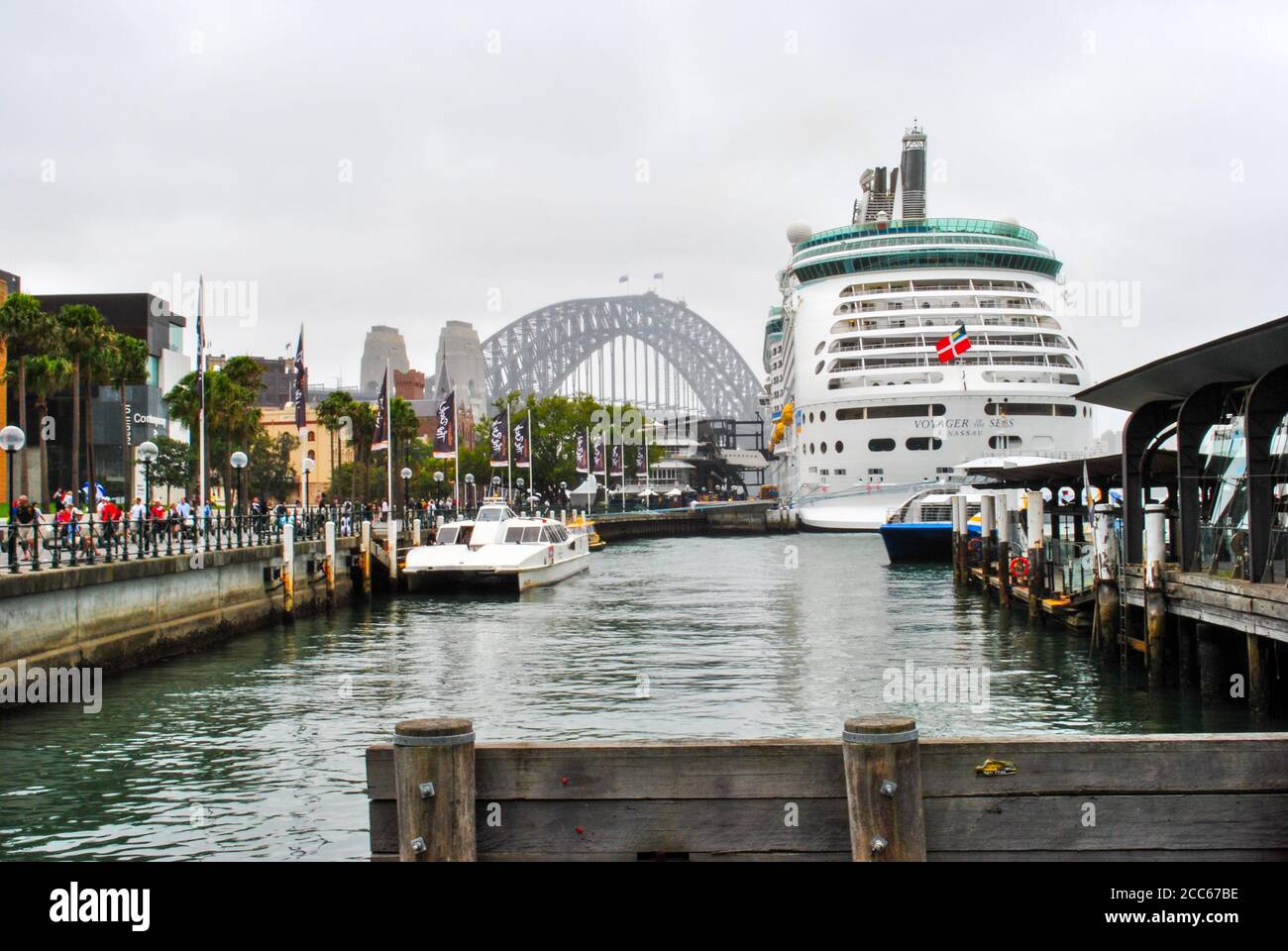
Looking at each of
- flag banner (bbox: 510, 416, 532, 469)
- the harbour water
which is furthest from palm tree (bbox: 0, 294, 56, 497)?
the harbour water

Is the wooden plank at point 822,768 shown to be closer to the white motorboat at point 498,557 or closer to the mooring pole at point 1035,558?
the mooring pole at point 1035,558

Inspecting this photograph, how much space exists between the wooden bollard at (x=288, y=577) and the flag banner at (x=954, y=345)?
46.6 metres

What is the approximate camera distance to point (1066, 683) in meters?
25.6

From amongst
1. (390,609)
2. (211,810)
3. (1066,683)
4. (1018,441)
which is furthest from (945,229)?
(211,810)

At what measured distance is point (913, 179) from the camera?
129 metres

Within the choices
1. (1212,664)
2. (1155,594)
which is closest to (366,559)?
(1155,594)

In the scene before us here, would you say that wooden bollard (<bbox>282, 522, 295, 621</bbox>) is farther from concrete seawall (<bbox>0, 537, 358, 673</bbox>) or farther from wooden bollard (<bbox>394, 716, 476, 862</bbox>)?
wooden bollard (<bbox>394, 716, 476, 862</bbox>)

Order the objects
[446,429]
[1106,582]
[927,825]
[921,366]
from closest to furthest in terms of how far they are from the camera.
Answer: [927,825], [1106,582], [446,429], [921,366]

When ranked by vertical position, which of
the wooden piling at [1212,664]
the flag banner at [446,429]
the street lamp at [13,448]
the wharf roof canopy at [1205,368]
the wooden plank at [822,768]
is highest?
the flag banner at [446,429]

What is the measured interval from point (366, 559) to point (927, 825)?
45380 mm

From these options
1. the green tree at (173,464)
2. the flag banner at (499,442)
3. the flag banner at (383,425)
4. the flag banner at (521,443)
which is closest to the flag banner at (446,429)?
the flag banner at (383,425)

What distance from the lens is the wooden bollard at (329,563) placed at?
45.1 m

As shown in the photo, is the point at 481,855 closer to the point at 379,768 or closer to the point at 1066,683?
the point at 379,768

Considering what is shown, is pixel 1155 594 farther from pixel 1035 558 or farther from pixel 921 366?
pixel 921 366
